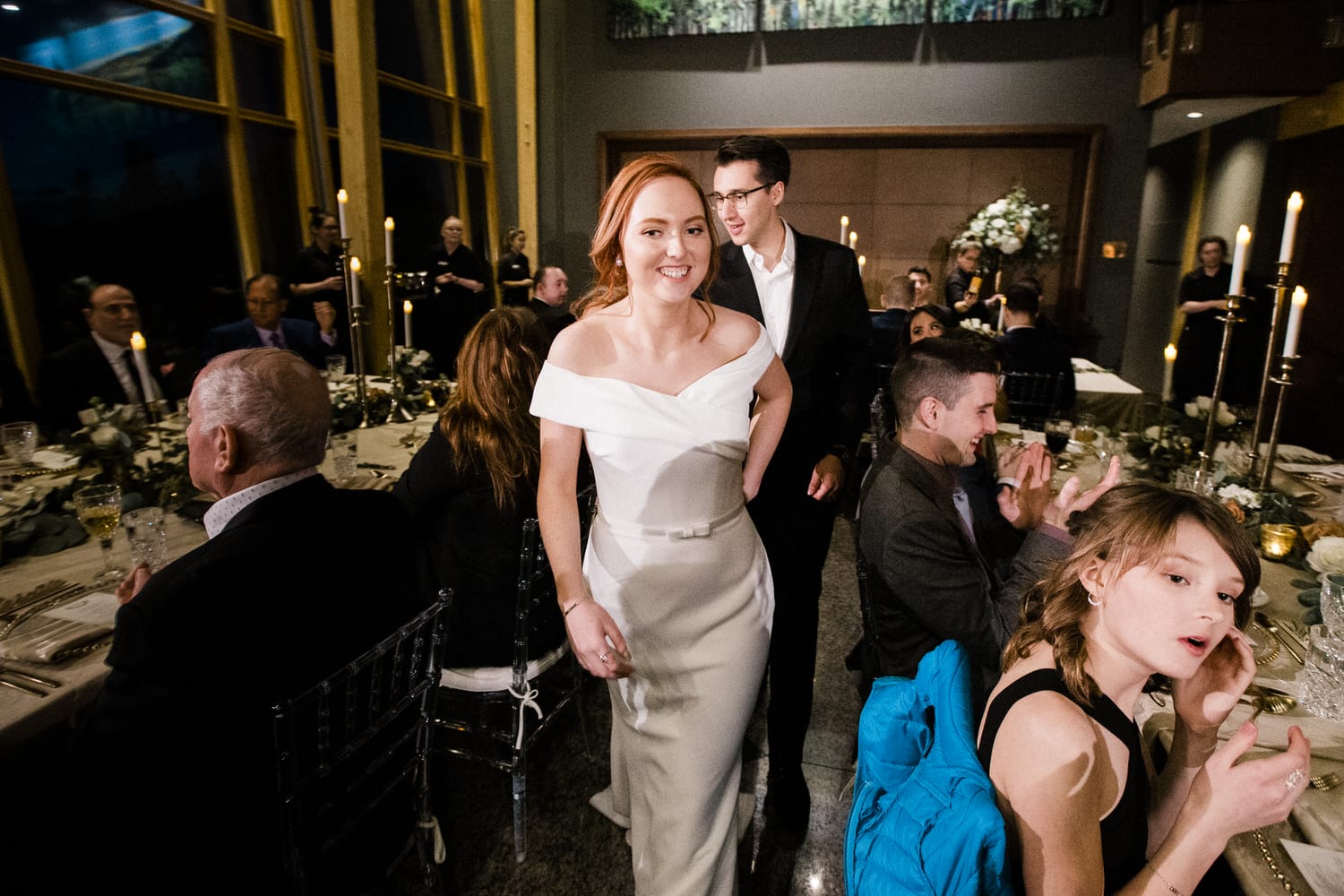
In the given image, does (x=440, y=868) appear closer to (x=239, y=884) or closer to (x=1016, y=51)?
(x=239, y=884)

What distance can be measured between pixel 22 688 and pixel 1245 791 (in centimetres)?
206

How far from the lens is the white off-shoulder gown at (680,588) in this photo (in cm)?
150

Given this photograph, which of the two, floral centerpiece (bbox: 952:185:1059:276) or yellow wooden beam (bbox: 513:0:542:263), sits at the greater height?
yellow wooden beam (bbox: 513:0:542:263)

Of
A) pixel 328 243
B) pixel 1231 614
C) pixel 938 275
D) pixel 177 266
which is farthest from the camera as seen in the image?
pixel 938 275

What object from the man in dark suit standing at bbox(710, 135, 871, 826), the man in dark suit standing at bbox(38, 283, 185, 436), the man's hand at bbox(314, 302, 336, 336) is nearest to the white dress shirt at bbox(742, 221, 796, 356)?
the man in dark suit standing at bbox(710, 135, 871, 826)

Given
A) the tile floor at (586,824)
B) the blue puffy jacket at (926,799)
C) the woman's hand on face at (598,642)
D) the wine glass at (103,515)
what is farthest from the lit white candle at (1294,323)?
the wine glass at (103,515)

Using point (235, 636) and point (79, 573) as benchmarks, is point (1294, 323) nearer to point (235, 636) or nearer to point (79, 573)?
point (235, 636)

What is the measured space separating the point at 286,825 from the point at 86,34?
5.36 m

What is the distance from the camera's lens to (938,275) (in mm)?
8117

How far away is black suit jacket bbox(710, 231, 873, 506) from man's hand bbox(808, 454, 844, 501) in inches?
3.7

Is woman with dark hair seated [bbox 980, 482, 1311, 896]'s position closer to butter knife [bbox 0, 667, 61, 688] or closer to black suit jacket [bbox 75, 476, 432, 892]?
black suit jacket [bbox 75, 476, 432, 892]

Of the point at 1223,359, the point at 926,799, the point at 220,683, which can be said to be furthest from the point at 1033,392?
the point at 220,683

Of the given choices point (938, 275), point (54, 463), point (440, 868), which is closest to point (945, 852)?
point (440, 868)

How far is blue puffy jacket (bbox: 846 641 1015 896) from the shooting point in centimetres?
83
